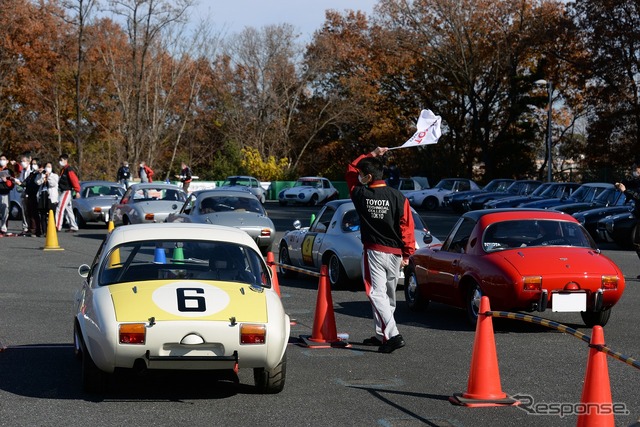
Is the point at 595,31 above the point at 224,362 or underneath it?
above

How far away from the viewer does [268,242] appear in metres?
21.4

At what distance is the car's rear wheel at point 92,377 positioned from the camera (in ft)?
25.6

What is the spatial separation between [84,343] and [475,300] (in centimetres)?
520

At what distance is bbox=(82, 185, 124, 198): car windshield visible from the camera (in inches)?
1233

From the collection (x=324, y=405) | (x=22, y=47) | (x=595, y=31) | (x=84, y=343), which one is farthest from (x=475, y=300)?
(x=22, y=47)

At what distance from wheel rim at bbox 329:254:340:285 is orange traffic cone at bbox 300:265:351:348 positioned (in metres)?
5.35

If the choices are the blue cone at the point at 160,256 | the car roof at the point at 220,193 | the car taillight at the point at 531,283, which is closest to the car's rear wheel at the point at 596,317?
the car taillight at the point at 531,283

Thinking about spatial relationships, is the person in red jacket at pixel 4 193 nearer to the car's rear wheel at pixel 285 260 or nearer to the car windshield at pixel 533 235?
the car's rear wheel at pixel 285 260

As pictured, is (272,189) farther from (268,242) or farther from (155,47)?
(268,242)

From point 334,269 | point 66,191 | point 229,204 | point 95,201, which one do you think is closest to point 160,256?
point 334,269

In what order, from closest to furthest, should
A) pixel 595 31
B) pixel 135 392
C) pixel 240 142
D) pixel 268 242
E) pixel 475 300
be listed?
pixel 135 392 < pixel 475 300 < pixel 268 242 < pixel 595 31 < pixel 240 142

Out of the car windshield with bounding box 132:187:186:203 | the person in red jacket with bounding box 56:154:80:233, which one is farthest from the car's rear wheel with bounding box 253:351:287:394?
the person in red jacket with bounding box 56:154:80:233

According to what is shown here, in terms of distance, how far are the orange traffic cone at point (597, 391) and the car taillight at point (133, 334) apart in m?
3.06

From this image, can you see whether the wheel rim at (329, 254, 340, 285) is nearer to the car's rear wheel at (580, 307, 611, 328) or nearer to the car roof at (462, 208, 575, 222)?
the car roof at (462, 208, 575, 222)
